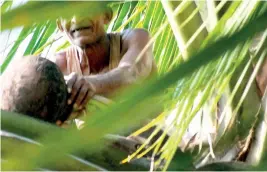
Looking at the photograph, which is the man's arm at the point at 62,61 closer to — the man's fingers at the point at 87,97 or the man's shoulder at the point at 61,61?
the man's shoulder at the point at 61,61

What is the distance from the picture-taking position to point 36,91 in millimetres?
539

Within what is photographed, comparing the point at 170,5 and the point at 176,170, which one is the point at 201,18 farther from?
the point at 176,170

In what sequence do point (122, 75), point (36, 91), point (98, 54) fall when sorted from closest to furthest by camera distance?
point (36, 91) → point (122, 75) → point (98, 54)

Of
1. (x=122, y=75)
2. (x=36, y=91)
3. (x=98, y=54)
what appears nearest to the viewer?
(x=36, y=91)

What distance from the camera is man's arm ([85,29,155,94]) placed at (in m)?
0.67

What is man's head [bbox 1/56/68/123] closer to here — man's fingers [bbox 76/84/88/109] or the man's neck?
man's fingers [bbox 76/84/88/109]

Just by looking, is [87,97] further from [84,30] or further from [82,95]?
[84,30]

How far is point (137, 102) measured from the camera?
103 millimetres

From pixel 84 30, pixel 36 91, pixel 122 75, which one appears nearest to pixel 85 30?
pixel 84 30

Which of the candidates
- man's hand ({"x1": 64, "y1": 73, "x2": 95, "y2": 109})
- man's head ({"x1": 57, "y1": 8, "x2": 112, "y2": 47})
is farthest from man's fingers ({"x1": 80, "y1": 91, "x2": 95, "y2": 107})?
man's head ({"x1": 57, "y1": 8, "x2": 112, "y2": 47})

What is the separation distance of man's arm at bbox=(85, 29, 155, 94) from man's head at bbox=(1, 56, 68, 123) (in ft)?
0.28

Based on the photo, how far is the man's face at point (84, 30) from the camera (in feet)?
2.44

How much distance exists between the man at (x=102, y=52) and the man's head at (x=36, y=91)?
0.46ft

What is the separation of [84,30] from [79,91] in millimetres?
178
